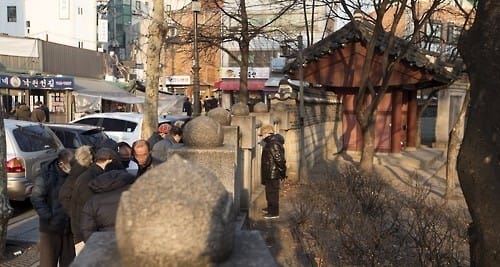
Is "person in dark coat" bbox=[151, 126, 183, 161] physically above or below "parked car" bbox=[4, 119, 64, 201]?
above

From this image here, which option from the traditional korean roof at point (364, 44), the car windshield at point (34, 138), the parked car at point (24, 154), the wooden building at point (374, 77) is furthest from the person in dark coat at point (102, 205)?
the wooden building at point (374, 77)

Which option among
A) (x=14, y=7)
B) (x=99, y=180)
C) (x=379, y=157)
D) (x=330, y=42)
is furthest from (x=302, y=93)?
(x=14, y=7)

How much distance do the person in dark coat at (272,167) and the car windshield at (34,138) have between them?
4111 mm

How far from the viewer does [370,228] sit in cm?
682

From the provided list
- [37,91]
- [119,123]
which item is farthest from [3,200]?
[37,91]

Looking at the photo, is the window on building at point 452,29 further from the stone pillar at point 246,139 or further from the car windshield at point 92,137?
the stone pillar at point 246,139

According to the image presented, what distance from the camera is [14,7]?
47.3 metres

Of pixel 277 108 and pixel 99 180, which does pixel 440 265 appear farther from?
pixel 277 108

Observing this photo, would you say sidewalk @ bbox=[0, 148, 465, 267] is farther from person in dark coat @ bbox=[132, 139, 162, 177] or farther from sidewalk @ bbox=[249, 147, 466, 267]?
person in dark coat @ bbox=[132, 139, 162, 177]

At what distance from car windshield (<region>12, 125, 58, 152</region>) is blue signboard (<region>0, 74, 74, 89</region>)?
1464 centimetres

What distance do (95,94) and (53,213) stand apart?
23609 mm

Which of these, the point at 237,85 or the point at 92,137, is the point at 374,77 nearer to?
the point at 92,137

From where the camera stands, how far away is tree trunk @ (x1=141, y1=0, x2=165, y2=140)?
41.4 feet

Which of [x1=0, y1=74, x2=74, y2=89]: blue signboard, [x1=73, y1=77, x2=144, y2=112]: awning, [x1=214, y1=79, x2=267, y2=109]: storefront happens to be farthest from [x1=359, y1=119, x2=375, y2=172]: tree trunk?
[x1=214, y1=79, x2=267, y2=109]: storefront
